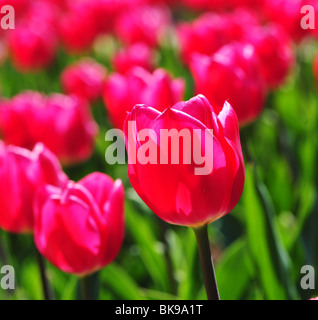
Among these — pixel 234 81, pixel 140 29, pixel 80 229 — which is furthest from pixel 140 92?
pixel 140 29

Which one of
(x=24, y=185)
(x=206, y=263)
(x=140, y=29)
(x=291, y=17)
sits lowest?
(x=206, y=263)

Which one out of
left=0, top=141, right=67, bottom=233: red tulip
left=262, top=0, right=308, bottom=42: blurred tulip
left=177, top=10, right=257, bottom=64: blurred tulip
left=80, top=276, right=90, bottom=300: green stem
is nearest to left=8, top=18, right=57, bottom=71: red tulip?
left=177, top=10, right=257, bottom=64: blurred tulip

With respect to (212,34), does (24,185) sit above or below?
below

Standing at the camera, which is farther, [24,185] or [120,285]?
[120,285]

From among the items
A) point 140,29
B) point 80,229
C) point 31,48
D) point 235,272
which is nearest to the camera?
point 80,229

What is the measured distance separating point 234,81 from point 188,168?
1.66 ft

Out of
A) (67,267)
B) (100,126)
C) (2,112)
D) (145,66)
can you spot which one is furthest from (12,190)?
(100,126)

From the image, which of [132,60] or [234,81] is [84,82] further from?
[234,81]

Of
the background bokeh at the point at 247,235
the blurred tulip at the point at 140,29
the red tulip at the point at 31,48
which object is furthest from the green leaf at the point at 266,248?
the red tulip at the point at 31,48

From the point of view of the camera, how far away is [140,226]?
1.23m

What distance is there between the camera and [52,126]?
1276 mm

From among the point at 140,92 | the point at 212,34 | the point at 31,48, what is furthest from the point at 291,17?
Answer: the point at 31,48

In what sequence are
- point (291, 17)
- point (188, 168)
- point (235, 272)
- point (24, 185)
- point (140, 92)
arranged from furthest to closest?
point (291, 17) → point (140, 92) → point (235, 272) → point (24, 185) → point (188, 168)

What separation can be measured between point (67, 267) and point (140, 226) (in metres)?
0.48
